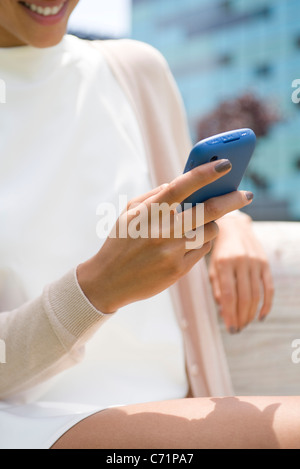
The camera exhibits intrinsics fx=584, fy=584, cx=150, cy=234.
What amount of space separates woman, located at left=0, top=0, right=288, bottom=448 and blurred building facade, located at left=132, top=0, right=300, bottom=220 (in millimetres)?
13174

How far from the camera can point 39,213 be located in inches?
45.1

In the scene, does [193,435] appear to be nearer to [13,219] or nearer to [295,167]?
[13,219]

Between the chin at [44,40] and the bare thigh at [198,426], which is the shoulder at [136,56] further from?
the bare thigh at [198,426]

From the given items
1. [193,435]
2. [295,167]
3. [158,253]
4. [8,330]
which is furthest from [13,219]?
[295,167]

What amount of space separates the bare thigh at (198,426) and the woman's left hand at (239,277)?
395mm

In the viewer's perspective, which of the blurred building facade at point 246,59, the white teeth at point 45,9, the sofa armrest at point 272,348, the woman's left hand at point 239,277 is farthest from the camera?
the blurred building facade at point 246,59

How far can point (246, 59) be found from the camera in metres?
16.7

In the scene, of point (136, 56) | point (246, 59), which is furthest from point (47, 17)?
point (246, 59)

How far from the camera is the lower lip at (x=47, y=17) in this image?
1102 millimetres

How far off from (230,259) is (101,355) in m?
0.35

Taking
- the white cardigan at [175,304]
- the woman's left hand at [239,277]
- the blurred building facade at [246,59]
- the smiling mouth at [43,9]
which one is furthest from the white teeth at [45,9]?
the blurred building facade at [246,59]

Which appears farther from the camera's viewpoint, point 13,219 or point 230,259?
point 230,259

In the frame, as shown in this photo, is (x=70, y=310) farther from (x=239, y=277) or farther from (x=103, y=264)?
(x=239, y=277)

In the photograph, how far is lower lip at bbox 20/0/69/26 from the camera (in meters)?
1.10
